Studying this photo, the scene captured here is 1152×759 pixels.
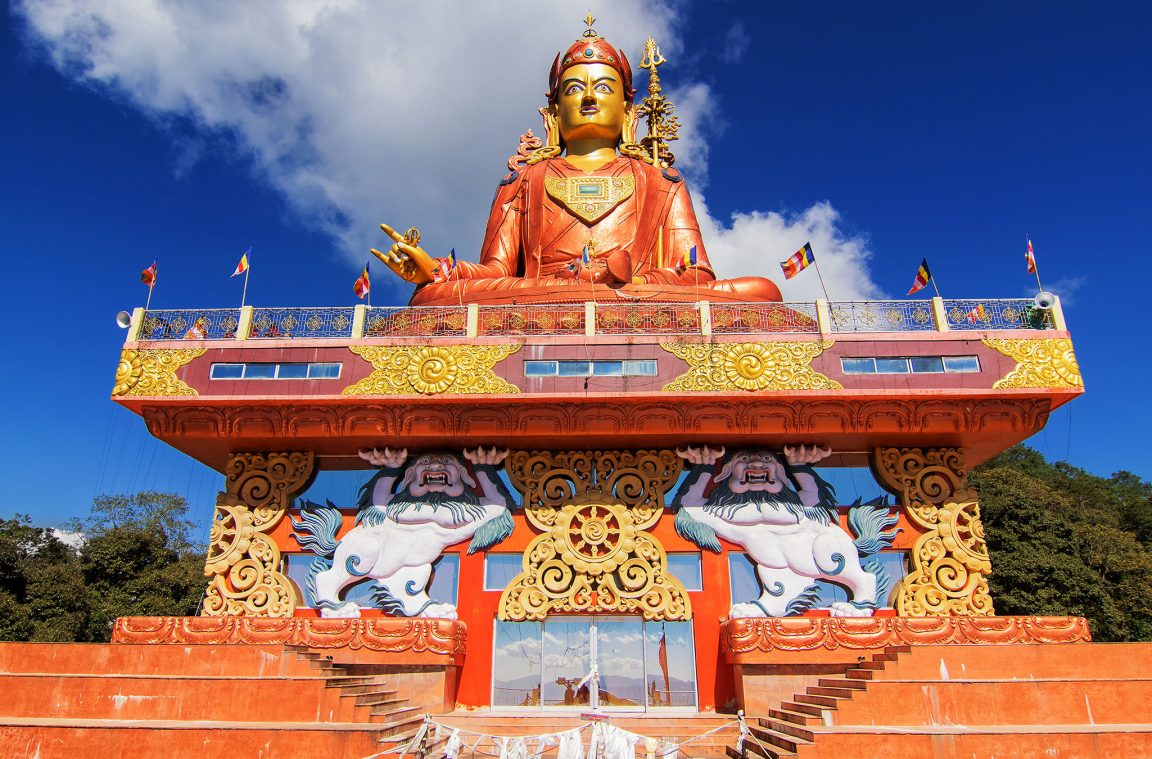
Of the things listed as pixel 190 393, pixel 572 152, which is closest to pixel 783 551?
pixel 190 393

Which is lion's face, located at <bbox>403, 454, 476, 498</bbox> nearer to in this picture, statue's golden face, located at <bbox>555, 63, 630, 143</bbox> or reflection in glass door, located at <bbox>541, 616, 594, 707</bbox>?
reflection in glass door, located at <bbox>541, 616, 594, 707</bbox>

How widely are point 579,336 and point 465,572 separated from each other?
4143mm

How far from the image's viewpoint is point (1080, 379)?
11.3 m

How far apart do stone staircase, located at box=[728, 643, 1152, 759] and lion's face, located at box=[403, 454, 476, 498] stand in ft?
19.3

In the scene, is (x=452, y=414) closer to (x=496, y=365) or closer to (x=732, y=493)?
(x=496, y=365)

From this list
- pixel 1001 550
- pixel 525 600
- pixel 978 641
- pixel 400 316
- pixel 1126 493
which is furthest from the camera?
pixel 1126 493

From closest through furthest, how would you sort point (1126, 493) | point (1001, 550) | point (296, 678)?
point (296, 678)
point (1001, 550)
point (1126, 493)

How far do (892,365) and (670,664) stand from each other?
567cm

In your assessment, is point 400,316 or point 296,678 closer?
point 296,678

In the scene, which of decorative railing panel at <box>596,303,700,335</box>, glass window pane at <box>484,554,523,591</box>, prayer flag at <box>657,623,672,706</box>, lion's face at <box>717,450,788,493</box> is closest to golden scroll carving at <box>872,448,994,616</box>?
lion's face at <box>717,450,788,493</box>

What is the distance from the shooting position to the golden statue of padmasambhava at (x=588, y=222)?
46.0ft

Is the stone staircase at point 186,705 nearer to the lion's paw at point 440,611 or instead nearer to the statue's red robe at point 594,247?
the lion's paw at point 440,611

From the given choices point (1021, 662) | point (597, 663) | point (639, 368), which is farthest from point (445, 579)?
point (1021, 662)

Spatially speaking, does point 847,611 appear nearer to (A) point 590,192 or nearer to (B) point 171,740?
(B) point 171,740
